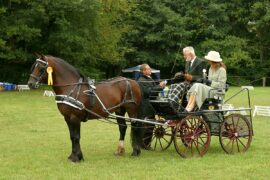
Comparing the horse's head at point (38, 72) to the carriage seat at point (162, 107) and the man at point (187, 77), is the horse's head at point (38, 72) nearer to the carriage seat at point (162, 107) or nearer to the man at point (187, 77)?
the carriage seat at point (162, 107)

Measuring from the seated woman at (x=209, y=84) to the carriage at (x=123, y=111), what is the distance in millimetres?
212

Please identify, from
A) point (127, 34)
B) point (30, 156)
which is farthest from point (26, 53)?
point (30, 156)

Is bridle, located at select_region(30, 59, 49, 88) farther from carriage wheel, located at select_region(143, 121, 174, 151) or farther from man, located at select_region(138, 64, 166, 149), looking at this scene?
carriage wheel, located at select_region(143, 121, 174, 151)

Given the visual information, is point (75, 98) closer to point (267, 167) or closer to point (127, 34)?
point (267, 167)

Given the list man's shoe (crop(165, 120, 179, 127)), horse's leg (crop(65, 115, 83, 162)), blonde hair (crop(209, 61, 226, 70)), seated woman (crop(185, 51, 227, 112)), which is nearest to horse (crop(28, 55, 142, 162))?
horse's leg (crop(65, 115, 83, 162))

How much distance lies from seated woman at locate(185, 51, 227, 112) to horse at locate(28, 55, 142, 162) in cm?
124

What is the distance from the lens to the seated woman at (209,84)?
10047 millimetres

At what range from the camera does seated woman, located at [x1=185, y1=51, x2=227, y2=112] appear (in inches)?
396

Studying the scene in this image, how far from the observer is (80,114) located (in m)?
9.45

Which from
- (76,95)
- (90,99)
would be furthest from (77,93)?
(90,99)

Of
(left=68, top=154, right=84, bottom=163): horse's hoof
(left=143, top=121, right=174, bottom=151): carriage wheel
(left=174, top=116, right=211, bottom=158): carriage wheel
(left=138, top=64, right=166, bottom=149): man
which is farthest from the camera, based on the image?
(left=143, top=121, right=174, bottom=151): carriage wheel

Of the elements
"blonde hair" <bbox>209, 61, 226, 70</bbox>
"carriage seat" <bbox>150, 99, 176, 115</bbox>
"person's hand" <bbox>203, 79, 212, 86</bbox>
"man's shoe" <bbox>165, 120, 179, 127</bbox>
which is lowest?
"man's shoe" <bbox>165, 120, 179, 127</bbox>

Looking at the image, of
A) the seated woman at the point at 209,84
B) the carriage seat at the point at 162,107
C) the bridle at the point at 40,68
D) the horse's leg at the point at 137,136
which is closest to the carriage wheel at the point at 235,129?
the seated woman at the point at 209,84

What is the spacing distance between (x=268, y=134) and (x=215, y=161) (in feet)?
15.1
